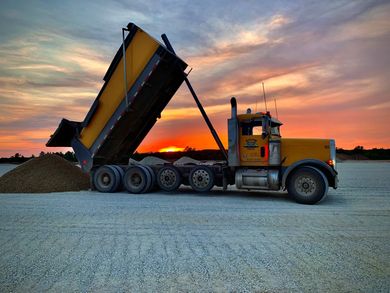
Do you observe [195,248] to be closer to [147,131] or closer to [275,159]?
[275,159]

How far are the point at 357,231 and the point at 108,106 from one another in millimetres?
9014

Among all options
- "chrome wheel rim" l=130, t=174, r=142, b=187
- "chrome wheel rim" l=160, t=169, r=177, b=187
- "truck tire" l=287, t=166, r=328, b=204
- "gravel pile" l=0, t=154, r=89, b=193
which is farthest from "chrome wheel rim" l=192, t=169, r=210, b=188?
"gravel pile" l=0, t=154, r=89, b=193

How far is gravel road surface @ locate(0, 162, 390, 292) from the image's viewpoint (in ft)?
12.4

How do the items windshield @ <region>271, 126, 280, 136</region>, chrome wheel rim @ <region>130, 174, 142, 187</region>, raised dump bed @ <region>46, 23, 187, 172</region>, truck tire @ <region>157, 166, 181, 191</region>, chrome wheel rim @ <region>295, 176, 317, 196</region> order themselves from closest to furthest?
chrome wheel rim @ <region>295, 176, 317, 196</region>, windshield @ <region>271, 126, 280, 136</region>, raised dump bed @ <region>46, 23, 187, 172</region>, truck tire @ <region>157, 166, 181, 191</region>, chrome wheel rim @ <region>130, 174, 142, 187</region>

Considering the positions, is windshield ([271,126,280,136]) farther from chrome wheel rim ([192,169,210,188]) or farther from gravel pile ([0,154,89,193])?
gravel pile ([0,154,89,193])

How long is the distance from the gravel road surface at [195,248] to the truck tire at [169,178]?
8.85 ft

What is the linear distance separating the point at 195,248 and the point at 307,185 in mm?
5757

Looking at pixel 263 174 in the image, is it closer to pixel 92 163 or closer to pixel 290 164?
pixel 290 164

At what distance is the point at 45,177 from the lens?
13555mm

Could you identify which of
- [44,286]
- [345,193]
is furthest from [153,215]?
[345,193]

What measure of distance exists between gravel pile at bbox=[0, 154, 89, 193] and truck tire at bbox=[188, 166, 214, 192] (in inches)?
201

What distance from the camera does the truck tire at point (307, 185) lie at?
31.0ft

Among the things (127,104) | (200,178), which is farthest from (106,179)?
(200,178)

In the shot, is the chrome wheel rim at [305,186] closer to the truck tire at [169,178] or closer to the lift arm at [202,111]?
the lift arm at [202,111]
